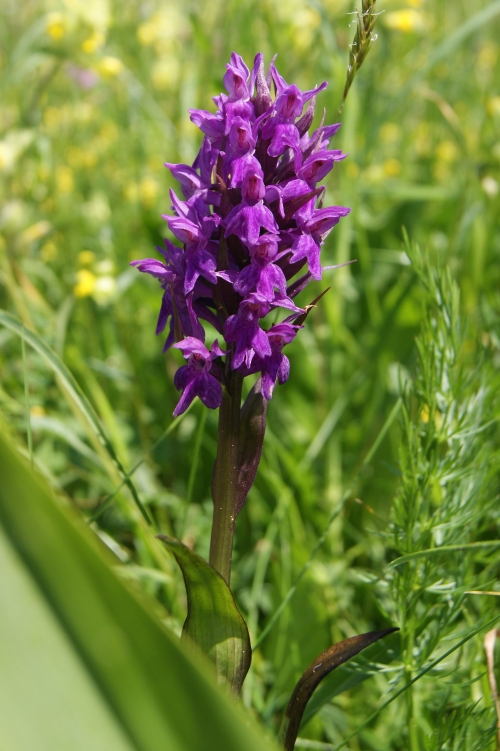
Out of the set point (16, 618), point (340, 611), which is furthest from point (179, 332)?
point (340, 611)

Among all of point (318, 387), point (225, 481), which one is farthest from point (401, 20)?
point (225, 481)

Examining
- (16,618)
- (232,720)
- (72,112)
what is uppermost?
(72,112)

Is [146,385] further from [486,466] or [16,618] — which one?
[16,618]

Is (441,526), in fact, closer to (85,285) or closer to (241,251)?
(241,251)

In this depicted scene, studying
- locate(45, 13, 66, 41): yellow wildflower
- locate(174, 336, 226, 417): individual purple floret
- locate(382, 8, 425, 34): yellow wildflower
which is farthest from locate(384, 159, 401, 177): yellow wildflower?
locate(174, 336, 226, 417): individual purple floret

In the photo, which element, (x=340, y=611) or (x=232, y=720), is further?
(x=340, y=611)

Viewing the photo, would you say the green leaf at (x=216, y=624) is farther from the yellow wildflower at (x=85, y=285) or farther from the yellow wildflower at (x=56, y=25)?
the yellow wildflower at (x=56, y=25)
